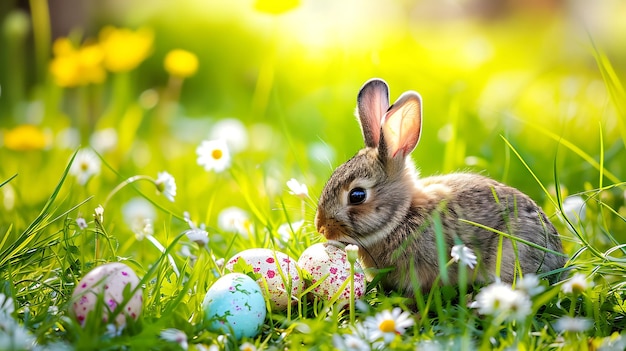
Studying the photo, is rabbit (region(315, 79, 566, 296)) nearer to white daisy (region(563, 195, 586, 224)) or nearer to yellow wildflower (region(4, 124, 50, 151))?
white daisy (region(563, 195, 586, 224))

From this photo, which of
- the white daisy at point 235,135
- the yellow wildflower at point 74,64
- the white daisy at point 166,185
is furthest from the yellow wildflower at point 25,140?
the white daisy at point 166,185

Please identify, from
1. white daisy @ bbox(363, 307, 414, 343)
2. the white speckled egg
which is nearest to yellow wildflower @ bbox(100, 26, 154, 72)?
the white speckled egg

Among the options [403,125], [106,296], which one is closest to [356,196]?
[403,125]

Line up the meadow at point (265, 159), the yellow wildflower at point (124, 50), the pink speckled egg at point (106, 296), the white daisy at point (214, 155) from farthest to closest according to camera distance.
Result: 1. the yellow wildflower at point (124, 50)
2. the white daisy at point (214, 155)
3. the meadow at point (265, 159)
4. the pink speckled egg at point (106, 296)

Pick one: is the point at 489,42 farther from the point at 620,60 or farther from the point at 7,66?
the point at 7,66

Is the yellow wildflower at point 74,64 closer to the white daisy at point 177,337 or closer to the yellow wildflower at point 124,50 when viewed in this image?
the yellow wildflower at point 124,50
